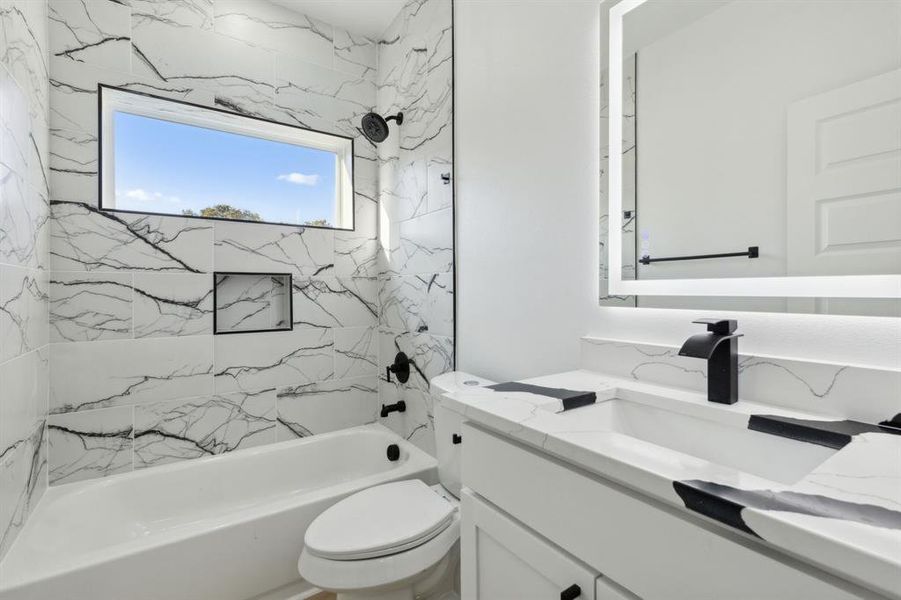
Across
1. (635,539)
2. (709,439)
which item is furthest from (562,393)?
(635,539)

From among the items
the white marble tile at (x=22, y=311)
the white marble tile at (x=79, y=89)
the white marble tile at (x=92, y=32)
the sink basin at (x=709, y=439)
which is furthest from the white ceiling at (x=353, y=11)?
the sink basin at (x=709, y=439)

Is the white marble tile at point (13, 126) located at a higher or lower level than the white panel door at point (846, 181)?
higher

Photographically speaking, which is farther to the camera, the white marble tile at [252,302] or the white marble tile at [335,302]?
the white marble tile at [335,302]

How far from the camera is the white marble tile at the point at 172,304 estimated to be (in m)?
1.94

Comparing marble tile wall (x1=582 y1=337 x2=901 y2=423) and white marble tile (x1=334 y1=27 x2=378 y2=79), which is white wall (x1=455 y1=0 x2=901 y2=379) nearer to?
marble tile wall (x1=582 y1=337 x2=901 y2=423)

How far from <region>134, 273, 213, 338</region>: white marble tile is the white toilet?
119cm

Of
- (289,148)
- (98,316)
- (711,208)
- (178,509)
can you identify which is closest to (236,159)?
(289,148)

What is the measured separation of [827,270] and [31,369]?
7.84ft

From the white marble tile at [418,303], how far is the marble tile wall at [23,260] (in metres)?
1.48

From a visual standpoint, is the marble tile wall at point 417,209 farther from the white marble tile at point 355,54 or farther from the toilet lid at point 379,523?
the toilet lid at point 379,523

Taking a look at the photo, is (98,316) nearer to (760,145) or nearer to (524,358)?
(524,358)

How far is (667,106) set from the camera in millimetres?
1152

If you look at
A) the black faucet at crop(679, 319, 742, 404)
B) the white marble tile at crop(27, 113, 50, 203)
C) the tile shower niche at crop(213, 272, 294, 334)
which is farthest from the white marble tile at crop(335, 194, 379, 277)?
the black faucet at crop(679, 319, 742, 404)

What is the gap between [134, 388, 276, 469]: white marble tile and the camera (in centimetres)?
196
